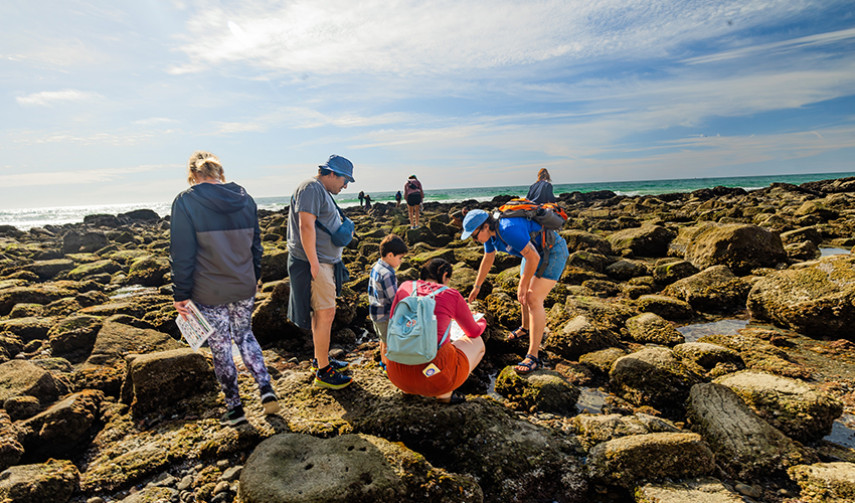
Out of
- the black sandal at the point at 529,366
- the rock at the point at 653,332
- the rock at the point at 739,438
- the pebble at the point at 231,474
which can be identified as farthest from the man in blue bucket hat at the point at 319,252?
the rock at the point at 653,332

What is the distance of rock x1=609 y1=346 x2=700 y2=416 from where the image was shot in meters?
3.95

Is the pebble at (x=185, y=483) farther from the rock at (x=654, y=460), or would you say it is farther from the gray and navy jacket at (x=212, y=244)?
the rock at (x=654, y=460)

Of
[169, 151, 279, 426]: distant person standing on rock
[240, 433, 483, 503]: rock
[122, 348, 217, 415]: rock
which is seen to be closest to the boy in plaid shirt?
[169, 151, 279, 426]: distant person standing on rock

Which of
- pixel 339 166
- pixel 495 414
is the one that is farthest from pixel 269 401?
pixel 339 166

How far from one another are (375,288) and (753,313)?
19.6ft

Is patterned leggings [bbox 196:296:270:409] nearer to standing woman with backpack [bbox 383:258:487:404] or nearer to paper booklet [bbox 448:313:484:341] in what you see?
standing woman with backpack [bbox 383:258:487:404]

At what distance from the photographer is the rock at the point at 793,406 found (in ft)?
11.0

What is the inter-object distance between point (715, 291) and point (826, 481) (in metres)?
4.64

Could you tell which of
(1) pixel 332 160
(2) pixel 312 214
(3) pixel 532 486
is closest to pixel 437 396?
(3) pixel 532 486

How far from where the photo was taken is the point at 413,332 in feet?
10.3

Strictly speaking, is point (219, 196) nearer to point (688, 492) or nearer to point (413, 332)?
point (413, 332)

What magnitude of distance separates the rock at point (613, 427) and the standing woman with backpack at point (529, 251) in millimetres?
969

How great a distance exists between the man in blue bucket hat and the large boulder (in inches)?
241

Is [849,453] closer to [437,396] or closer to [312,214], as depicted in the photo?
[437,396]
